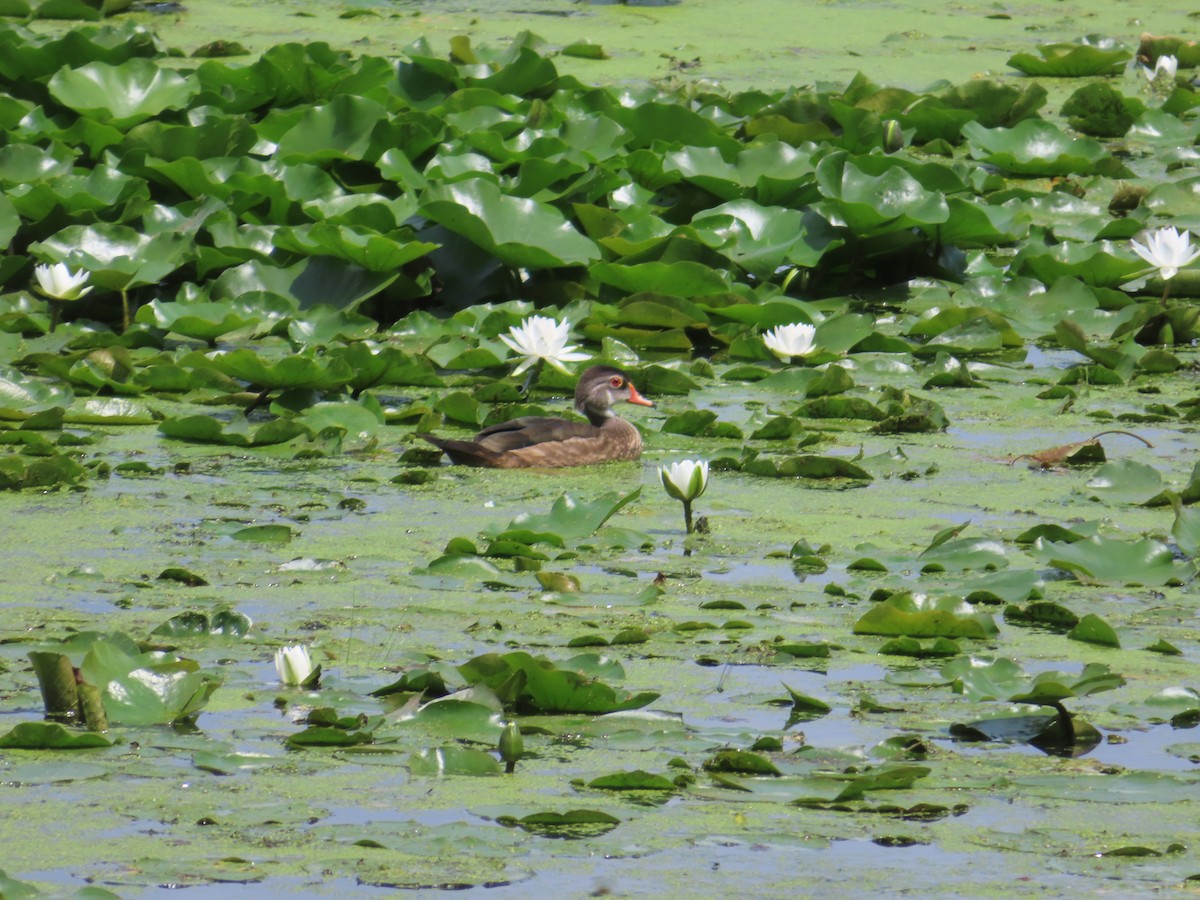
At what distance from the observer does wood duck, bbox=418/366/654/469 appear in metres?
5.78

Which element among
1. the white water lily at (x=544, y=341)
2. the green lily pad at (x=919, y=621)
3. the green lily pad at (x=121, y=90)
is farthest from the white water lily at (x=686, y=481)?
the green lily pad at (x=121, y=90)

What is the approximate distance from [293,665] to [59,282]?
12.0ft

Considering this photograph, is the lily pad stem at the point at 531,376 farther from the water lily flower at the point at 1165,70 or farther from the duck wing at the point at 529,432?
the water lily flower at the point at 1165,70

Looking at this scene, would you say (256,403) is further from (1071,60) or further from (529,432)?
(1071,60)

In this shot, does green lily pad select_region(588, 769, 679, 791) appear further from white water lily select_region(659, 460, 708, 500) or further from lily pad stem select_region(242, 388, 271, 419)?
lily pad stem select_region(242, 388, 271, 419)

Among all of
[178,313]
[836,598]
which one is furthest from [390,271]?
[836,598]

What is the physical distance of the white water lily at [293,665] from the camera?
142 inches

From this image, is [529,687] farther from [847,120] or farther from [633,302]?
[847,120]

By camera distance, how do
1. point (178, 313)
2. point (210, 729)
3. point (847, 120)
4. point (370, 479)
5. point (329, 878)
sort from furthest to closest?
1. point (847, 120)
2. point (178, 313)
3. point (370, 479)
4. point (210, 729)
5. point (329, 878)

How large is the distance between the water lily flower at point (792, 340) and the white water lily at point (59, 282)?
2510 millimetres

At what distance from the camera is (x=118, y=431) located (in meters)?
6.02

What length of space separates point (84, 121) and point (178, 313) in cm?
147

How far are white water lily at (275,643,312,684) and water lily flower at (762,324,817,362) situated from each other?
3400 mm

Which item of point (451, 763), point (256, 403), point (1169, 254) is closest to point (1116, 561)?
point (451, 763)
